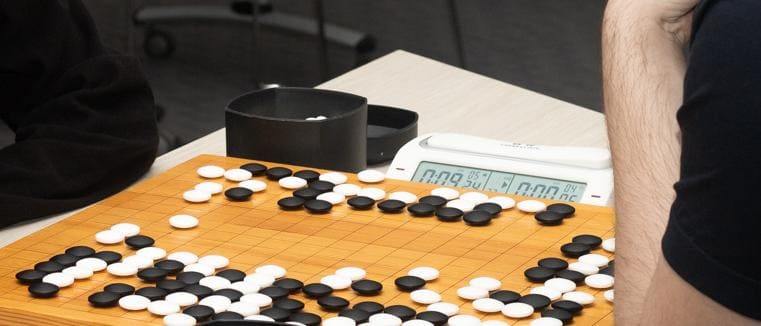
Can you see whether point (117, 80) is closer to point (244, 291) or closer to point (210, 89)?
point (244, 291)

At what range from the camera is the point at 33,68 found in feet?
5.33

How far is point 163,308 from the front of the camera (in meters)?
1.09

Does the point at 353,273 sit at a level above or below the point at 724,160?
below

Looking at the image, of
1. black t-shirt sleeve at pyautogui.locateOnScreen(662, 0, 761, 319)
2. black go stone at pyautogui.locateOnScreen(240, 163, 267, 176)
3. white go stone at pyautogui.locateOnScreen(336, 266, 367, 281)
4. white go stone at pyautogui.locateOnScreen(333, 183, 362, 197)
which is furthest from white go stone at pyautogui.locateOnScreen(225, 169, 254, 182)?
black t-shirt sleeve at pyautogui.locateOnScreen(662, 0, 761, 319)

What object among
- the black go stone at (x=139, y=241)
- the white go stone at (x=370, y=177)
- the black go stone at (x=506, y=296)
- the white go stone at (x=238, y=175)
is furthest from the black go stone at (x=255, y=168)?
the black go stone at (x=506, y=296)

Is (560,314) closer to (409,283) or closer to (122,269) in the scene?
(409,283)

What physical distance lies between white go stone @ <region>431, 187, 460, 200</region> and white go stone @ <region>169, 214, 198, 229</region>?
0.27 metres

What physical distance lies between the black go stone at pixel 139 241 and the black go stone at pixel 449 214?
29 centimetres

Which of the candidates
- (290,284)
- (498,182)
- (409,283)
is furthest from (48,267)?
(498,182)

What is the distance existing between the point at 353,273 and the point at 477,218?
→ 202 millimetres

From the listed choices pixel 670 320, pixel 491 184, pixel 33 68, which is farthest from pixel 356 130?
pixel 670 320

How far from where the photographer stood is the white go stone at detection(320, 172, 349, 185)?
Answer: 145cm

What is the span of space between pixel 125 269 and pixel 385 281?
0.24m

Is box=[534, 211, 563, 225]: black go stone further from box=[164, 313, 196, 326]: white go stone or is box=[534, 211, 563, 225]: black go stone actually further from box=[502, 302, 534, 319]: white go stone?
box=[164, 313, 196, 326]: white go stone
